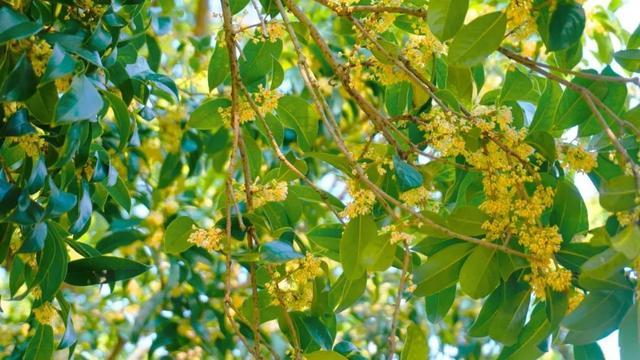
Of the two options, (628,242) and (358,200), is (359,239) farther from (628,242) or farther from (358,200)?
(628,242)

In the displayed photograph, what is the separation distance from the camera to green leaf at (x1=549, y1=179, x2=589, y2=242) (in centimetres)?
124

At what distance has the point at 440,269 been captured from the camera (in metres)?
1.33

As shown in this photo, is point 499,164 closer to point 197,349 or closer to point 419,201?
point 419,201

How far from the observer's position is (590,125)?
134 centimetres

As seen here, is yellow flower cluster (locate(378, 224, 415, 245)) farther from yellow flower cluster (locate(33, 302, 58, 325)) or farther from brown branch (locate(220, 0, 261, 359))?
yellow flower cluster (locate(33, 302, 58, 325))

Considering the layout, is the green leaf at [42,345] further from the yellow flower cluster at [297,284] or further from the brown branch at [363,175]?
the brown branch at [363,175]

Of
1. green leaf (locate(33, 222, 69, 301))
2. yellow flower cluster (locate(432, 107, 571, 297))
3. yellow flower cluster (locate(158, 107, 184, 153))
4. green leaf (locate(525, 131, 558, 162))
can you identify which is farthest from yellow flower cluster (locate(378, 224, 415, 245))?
yellow flower cluster (locate(158, 107, 184, 153))

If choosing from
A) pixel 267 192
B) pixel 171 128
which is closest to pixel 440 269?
pixel 267 192

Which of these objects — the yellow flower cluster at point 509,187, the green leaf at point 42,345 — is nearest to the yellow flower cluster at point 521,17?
the yellow flower cluster at point 509,187

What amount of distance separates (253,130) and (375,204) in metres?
1.05

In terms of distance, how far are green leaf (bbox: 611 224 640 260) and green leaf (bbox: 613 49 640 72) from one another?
31cm

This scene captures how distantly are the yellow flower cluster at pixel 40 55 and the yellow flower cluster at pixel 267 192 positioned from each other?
362 mm

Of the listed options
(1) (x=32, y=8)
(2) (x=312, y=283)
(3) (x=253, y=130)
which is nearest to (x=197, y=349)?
(3) (x=253, y=130)

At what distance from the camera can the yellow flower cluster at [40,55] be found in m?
1.14
